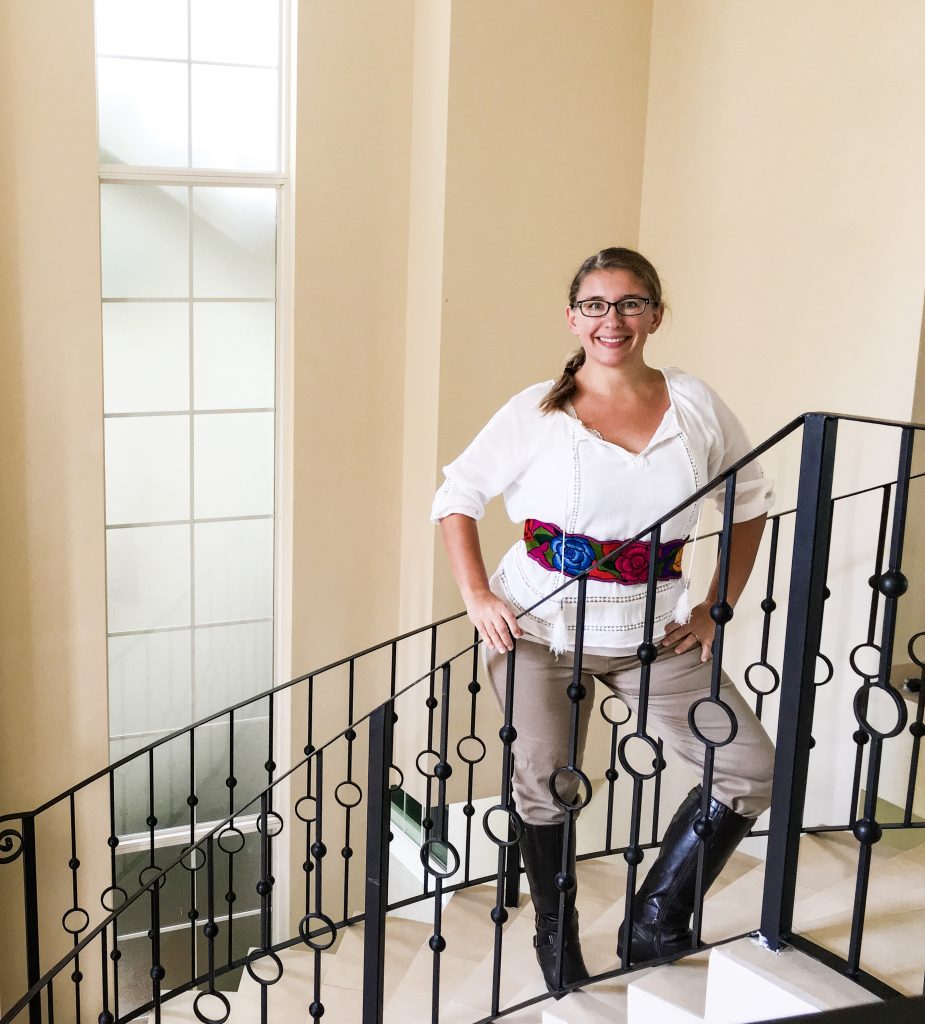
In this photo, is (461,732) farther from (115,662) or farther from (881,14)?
(881,14)

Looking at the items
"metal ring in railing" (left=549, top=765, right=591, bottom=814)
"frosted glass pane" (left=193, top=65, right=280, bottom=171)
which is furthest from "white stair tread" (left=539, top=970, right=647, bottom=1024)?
"frosted glass pane" (left=193, top=65, right=280, bottom=171)

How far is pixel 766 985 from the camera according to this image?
76.2 inches

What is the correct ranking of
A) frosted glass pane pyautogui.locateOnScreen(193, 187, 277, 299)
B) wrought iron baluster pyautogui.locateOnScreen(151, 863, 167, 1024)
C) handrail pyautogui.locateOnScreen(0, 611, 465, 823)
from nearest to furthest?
wrought iron baluster pyautogui.locateOnScreen(151, 863, 167, 1024) < handrail pyautogui.locateOnScreen(0, 611, 465, 823) < frosted glass pane pyautogui.locateOnScreen(193, 187, 277, 299)

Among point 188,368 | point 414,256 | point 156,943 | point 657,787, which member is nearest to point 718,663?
point 657,787

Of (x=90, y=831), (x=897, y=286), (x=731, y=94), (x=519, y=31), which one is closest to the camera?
(x=897, y=286)

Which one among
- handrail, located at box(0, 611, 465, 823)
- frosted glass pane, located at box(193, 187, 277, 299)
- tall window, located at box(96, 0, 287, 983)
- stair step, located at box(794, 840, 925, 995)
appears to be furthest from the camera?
frosted glass pane, located at box(193, 187, 277, 299)

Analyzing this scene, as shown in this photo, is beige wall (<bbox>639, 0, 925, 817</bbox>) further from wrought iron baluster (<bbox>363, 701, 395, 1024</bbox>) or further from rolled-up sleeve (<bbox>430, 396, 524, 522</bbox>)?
wrought iron baluster (<bbox>363, 701, 395, 1024</bbox>)

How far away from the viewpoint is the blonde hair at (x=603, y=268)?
7.26 feet

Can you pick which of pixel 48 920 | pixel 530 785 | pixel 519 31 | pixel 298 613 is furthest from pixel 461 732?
pixel 519 31

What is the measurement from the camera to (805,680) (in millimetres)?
1894

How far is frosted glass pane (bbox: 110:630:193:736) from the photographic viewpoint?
190 inches

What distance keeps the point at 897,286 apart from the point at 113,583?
325cm

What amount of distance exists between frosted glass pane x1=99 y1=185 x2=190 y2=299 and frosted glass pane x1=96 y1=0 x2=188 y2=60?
1.69 feet

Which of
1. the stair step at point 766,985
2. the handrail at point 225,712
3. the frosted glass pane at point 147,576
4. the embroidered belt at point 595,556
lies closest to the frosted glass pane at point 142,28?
the frosted glass pane at point 147,576
